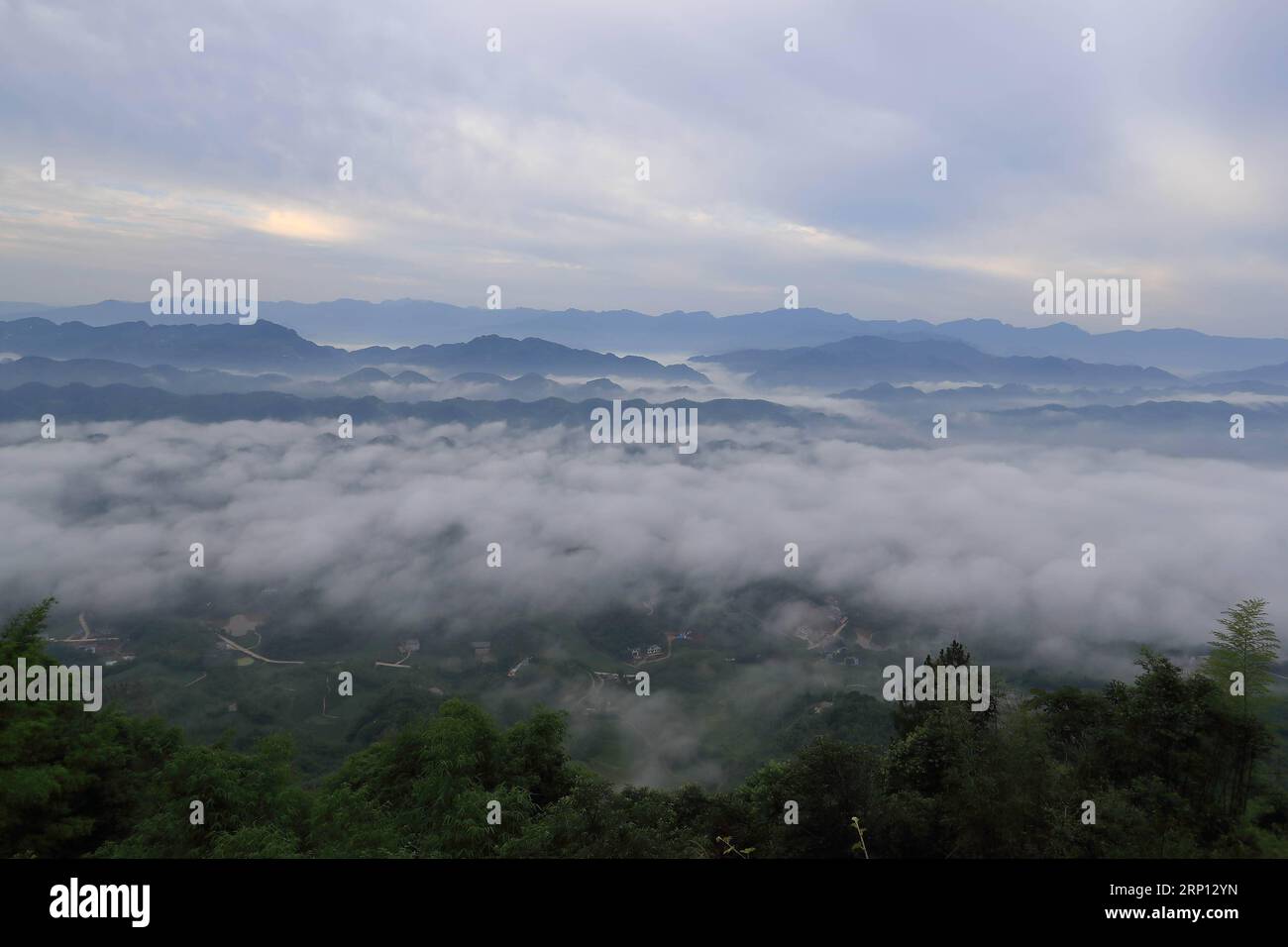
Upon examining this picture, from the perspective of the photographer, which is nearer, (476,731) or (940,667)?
(476,731)

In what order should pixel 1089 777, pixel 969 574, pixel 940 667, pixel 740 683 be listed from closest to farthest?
pixel 1089 777 → pixel 940 667 → pixel 740 683 → pixel 969 574

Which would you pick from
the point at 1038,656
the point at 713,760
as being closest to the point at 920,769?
the point at 713,760

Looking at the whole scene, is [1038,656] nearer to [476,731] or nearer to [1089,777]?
[1089,777]

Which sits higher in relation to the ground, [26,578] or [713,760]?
[26,578]

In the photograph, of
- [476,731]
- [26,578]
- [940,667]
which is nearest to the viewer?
[476,731]

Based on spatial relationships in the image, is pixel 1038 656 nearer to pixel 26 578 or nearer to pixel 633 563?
pixel 633 563

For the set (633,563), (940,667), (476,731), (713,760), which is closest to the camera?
(476,731)
